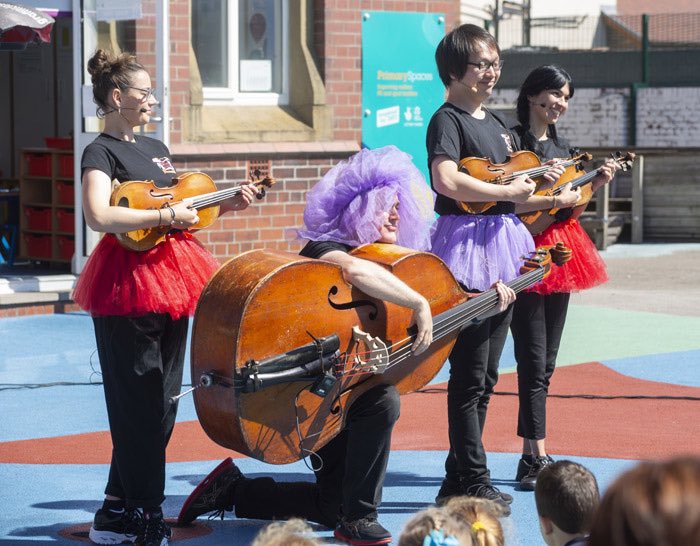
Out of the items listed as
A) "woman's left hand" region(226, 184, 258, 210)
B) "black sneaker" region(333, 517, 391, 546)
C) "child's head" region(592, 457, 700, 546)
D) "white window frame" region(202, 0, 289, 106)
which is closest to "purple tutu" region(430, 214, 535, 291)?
"woman's left hand" region(226, 184, 258, 210)

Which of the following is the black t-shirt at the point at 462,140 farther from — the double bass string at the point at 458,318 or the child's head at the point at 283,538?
the child's head at the point at 283,538

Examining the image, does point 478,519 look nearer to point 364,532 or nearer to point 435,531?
point 435,531

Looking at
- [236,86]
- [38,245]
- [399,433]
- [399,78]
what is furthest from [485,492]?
[38,245]

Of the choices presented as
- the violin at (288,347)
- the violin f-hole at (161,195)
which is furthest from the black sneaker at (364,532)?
the violin f-hole at (161,195)

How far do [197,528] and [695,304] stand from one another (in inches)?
300

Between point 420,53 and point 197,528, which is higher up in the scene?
point 420,53

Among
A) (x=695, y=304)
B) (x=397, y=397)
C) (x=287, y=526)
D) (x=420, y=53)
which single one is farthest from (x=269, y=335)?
(x=420, y=53)

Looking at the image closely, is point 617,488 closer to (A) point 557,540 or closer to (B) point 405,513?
(A) point 557,540

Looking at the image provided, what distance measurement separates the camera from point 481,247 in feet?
16.7

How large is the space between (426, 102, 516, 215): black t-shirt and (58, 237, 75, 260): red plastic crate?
23.5ft

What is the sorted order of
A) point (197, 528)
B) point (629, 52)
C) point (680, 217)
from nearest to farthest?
point (197, 528), point (680, 217), point (629, 52)

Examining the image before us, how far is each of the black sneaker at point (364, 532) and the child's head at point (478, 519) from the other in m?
1.62

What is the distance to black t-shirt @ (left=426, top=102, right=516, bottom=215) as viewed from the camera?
5023 mm

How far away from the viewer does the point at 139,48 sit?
10625 millimetres
